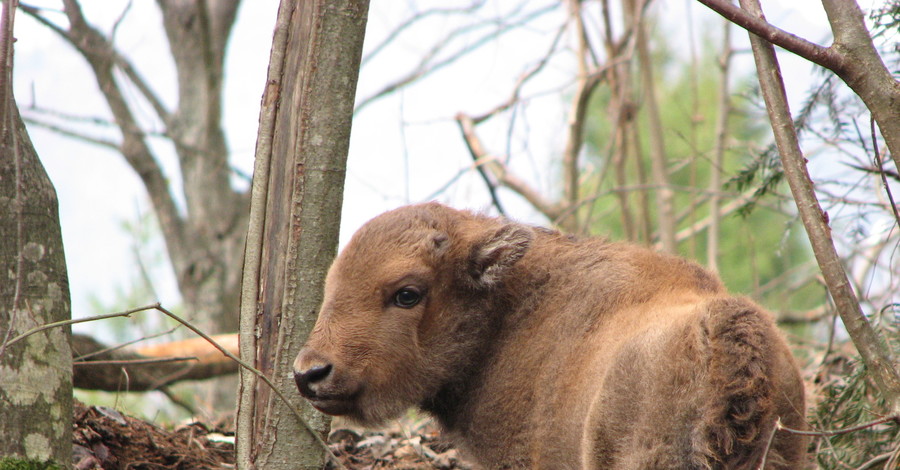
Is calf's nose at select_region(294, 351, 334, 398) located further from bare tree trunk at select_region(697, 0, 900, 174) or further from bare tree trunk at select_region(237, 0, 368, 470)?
bare tree trunk at select_region(697, 0, 900, 174)

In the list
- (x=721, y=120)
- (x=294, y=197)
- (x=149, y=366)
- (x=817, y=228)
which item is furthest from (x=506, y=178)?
(x=817, y=228)

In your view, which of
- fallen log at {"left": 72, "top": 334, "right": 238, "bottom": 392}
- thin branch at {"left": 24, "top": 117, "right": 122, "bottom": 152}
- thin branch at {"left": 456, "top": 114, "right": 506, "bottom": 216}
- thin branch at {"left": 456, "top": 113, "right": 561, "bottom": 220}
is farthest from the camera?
thin branch at {"left": 24, "top": 117, "right": 122, "bottom": 152}

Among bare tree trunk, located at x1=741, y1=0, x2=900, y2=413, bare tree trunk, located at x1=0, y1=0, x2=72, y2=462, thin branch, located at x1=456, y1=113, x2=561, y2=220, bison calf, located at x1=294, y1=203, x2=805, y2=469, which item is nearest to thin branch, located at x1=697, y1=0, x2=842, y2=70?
bare tree trunk, located at x1=741, y1=0, x2=900, y2=413

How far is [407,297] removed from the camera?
5094 millimetres

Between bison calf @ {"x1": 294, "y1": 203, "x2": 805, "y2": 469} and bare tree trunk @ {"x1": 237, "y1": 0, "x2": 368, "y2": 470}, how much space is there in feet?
0.69

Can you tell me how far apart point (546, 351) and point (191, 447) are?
2.59 meters

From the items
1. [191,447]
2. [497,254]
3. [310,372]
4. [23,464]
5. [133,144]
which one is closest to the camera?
[23,464]

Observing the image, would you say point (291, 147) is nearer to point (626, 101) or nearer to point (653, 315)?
point (653, 315)

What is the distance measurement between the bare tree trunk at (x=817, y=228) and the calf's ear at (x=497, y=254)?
1.63m

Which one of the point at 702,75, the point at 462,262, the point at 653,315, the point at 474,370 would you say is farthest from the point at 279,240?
the point at 702,75

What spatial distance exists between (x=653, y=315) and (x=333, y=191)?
1.97m

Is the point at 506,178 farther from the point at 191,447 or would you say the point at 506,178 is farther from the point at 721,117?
the point at 191,447

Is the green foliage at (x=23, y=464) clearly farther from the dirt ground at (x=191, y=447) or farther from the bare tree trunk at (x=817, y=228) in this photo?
the bare tree trunk at (x=817, y=228)

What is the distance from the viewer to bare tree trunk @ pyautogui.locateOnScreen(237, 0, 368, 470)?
4891 mm
